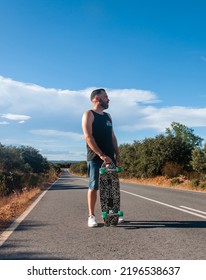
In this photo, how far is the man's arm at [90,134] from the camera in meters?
6.37

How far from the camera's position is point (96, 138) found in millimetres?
6590

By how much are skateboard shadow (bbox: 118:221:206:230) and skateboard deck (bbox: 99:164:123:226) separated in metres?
0.28

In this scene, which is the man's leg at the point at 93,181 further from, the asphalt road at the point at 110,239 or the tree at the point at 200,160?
the tree at the point at 200,160

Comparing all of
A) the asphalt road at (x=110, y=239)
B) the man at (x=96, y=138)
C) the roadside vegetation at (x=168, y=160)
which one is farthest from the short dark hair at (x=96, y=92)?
the roadside vegetation at (x=168, y=160)

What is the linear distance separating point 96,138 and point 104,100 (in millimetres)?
680

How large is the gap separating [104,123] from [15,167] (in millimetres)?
45550

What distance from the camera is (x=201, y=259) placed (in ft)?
14.3

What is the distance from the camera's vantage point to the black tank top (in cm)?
657

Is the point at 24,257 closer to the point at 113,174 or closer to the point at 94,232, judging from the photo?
the point at 94,232

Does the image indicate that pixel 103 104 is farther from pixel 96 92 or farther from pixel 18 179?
pixel 18 179

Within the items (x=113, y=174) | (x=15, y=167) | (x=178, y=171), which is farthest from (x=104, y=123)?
(x=15, y=167)

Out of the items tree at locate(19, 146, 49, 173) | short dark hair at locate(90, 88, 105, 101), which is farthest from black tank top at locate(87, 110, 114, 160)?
tree at locate(19, 146, 49, 173)

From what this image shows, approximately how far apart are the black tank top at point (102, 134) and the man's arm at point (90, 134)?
0.09m
